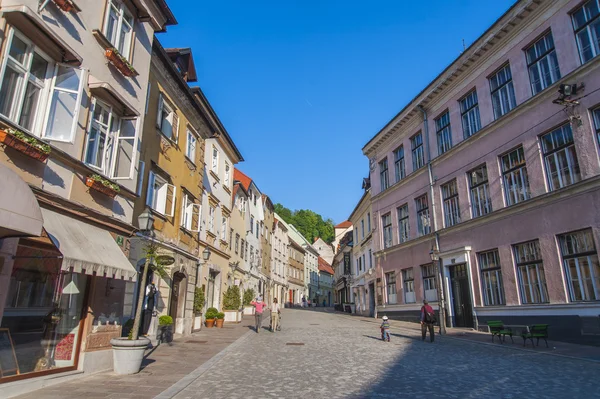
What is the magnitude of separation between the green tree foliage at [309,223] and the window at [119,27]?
79.5m

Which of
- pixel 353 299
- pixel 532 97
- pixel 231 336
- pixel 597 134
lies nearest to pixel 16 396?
pixel 231 336

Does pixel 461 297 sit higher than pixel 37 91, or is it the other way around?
pixel 37 91

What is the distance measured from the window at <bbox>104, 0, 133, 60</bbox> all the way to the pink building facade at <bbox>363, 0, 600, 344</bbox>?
14.9 metres

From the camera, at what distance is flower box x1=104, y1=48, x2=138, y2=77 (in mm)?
9773

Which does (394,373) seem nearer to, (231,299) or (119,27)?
(119,27)

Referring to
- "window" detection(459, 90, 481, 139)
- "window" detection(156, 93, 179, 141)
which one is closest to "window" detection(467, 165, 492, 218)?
"window" detection(459, 90, 481, 139)

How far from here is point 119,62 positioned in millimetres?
10055

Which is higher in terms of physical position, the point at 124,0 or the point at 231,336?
the point at 124,0

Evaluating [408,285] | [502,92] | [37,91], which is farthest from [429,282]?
[37,91]

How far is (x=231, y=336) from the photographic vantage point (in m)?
17.4

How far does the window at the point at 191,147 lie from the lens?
18.1 metres

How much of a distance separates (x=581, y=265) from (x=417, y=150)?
43.2 ft

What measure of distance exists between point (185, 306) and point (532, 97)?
1678cm

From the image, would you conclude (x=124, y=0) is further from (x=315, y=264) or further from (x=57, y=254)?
(x=315, y=264)
